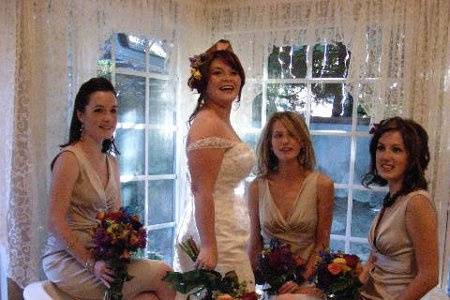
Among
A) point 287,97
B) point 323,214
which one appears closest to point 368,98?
point 287,97

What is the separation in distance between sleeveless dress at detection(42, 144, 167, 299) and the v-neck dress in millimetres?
525

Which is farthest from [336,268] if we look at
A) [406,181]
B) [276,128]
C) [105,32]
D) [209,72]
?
[105,32]

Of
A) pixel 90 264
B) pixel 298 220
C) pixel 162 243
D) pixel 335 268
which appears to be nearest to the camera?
pixel 335 268

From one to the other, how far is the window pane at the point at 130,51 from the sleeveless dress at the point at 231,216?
1.13 meters

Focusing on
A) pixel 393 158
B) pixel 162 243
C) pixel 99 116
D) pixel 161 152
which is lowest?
pixel 162 243

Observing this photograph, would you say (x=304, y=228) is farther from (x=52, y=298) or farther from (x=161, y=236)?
(x=161, y=236)

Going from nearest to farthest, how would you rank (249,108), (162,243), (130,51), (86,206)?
(86,206), (130,51), (249,108), (162,243)

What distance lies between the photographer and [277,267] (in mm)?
1649

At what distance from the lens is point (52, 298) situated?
5.34ft

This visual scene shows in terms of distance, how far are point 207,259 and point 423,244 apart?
2.45 feet

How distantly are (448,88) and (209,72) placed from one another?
4.04 ft

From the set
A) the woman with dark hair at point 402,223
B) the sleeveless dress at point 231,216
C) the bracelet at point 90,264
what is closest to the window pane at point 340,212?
the woman with dark hair at point 402,223

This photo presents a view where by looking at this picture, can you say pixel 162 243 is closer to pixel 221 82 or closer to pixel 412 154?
pixel 221 82

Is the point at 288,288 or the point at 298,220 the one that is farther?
the point at 298,220
